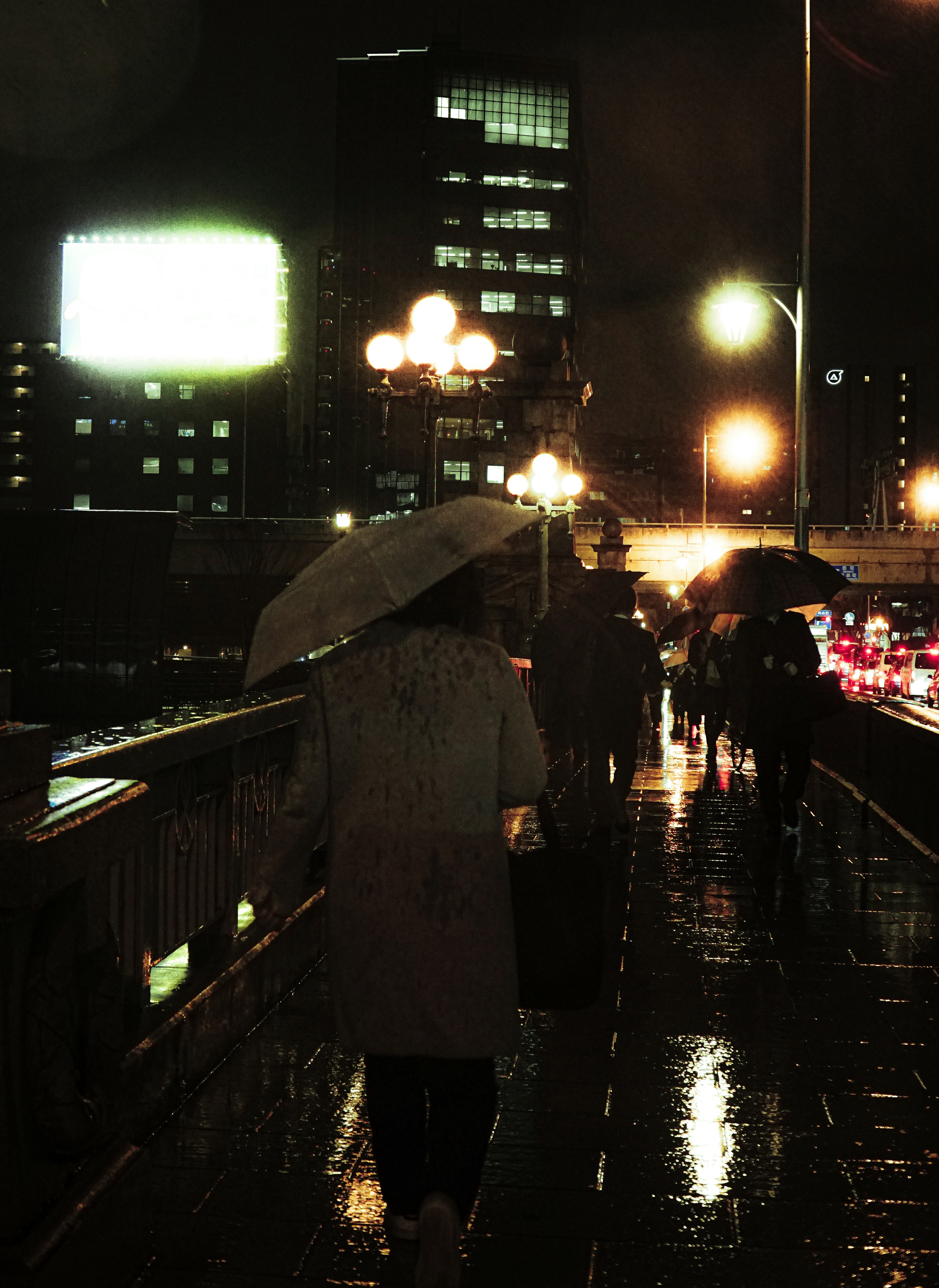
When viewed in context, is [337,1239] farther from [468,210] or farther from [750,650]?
[468,210]

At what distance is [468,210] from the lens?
4879 inches

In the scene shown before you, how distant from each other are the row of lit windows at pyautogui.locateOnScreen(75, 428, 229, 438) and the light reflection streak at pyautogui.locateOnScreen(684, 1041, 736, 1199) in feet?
371

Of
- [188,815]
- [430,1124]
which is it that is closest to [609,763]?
[188,815]

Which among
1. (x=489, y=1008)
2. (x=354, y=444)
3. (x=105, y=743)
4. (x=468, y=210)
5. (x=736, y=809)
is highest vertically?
(x=468, y=210)

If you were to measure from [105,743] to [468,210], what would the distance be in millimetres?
125294

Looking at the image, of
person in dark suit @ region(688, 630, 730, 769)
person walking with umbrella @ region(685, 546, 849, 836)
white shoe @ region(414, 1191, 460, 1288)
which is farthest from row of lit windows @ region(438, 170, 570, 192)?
white shoe @ region(414, 1191, 460, 1288)

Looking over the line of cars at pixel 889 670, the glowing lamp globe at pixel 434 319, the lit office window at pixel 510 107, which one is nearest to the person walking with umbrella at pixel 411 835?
the glowing lamp globe at pixel 434 319

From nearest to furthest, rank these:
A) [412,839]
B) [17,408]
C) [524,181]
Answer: [412,839] < [524,181] < [17,408]

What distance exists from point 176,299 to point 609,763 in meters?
50.6

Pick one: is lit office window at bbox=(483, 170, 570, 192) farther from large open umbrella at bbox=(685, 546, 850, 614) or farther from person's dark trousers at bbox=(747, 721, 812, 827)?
person's dark trousers at bbox=(747, 721, 812, 827)

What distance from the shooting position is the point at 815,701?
10977mm

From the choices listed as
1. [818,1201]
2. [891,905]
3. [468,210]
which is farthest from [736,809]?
[468,210]

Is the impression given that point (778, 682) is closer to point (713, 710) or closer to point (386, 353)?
point (386, 353)

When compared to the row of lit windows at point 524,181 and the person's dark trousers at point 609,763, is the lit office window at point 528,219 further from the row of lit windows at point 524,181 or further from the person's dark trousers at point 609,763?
the person's dark trousers at point 609,763
